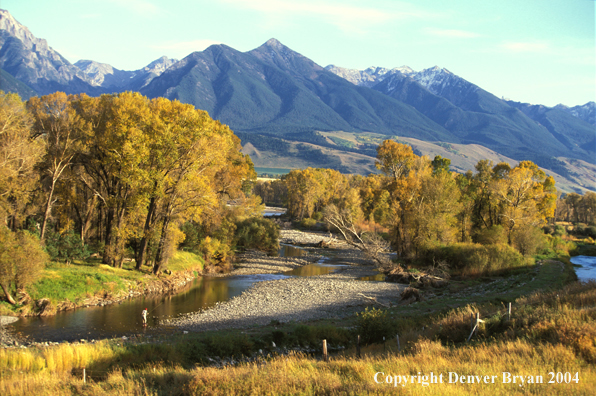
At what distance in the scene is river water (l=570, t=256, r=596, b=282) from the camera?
36844mm

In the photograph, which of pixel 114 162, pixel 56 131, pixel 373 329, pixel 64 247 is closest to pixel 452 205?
pixel 373 329

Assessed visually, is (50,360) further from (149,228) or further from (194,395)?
(149,228)

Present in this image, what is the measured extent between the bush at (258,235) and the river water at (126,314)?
15.3 metres

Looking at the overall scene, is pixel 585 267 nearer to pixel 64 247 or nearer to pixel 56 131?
pixel 64 247

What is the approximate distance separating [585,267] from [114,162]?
4978 centimetres

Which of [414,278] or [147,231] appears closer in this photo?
[147,231]

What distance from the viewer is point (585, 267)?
43594mm

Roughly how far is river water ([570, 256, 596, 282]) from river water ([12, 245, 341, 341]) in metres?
31.3

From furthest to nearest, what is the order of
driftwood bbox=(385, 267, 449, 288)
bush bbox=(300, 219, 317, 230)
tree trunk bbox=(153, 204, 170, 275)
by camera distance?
bush bbox=(300, 219, 317, 230) → driftwood bbox=(385, 267, 449, 288) → tree trunk bbox=(153, 204, 170, 275)

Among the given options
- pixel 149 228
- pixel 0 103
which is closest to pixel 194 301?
pixel 149 228

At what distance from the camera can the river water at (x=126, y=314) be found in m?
21.4

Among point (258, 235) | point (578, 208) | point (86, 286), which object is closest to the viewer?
point (86, 286)

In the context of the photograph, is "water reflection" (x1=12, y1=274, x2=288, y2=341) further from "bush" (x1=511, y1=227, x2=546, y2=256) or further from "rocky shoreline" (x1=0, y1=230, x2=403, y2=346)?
"bush" (x1=511, y1=227, x2=546, y2=256)

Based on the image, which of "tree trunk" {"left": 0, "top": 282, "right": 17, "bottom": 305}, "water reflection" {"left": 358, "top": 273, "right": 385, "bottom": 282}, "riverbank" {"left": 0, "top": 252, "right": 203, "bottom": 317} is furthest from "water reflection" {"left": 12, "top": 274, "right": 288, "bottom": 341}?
"water reflection" {"left": 358, "top": 273, "right": 385, "bottom": 282}
